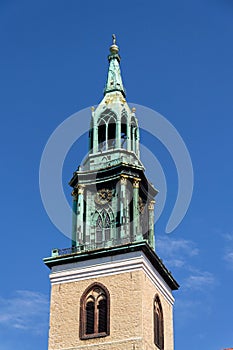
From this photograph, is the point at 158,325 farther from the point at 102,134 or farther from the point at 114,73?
the point at 114,73

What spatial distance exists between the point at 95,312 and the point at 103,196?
757 centimetres

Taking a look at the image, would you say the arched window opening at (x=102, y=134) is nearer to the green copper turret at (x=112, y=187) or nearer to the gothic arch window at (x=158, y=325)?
the green copper turret at (x=112, y=187)

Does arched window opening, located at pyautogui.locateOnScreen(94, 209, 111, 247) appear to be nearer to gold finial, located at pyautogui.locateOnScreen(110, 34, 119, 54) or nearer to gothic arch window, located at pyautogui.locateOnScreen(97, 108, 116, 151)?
gothic arch window, located at pyautogui.locateOnScreen(97, 108, 116, 151)

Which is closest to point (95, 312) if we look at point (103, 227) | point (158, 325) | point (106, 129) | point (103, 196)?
point (158, 325)

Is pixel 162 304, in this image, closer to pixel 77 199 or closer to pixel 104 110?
pixel 77 199

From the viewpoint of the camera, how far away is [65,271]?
4347cm

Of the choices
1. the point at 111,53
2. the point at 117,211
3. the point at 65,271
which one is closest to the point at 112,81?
the point at 111,53

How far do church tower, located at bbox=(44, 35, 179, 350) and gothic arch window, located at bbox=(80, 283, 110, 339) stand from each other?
5 cm

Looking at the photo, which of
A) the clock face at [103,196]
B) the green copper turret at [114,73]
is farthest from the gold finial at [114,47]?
the clock face at [103,196]

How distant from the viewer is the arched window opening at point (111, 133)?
48.7m

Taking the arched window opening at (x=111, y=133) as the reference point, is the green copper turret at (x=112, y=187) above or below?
below

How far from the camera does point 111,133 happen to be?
49.5 metres

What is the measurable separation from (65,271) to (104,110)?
11.4 meters

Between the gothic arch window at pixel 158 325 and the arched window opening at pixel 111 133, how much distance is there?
10.2m
